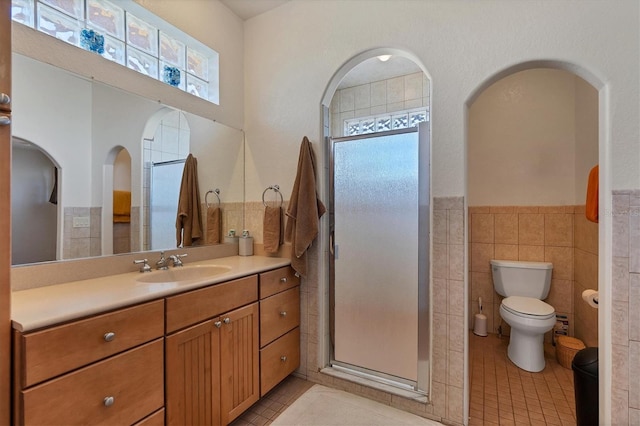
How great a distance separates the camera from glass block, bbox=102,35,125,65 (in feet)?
5.62

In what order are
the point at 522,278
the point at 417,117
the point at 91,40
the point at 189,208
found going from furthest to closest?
the point at 417,117
the point at 522,278
the point at 189,208
the point at 91,40

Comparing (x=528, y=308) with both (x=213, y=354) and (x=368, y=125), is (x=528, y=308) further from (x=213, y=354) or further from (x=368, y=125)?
(x=368, y=125)

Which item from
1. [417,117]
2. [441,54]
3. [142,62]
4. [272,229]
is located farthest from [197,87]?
[417,117]

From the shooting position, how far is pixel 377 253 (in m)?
2.05

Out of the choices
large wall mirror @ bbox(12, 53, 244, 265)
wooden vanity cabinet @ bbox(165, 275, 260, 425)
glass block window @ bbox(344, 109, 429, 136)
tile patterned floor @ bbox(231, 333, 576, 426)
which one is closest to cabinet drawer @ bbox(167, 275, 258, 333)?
wooden vanity cabinet @ bbox(165, 275, 260, 425)

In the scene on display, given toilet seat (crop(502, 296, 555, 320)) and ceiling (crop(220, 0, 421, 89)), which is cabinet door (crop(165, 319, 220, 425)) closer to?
toilet seat (crop(502, 296, 555, 320))

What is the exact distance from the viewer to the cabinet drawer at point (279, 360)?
1871 mm

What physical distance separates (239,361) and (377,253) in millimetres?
1088

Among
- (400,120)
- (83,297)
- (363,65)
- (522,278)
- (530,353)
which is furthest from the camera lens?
(400,120)

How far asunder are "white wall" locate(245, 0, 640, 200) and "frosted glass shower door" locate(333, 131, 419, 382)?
0.27 metres

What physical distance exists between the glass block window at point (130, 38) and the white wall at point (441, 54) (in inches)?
16.1

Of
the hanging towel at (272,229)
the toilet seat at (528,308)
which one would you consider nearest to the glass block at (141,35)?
the hanging towel at (272,229)

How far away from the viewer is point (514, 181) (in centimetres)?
290

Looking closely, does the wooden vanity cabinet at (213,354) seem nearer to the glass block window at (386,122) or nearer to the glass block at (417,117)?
the glass block window at (386,122)
